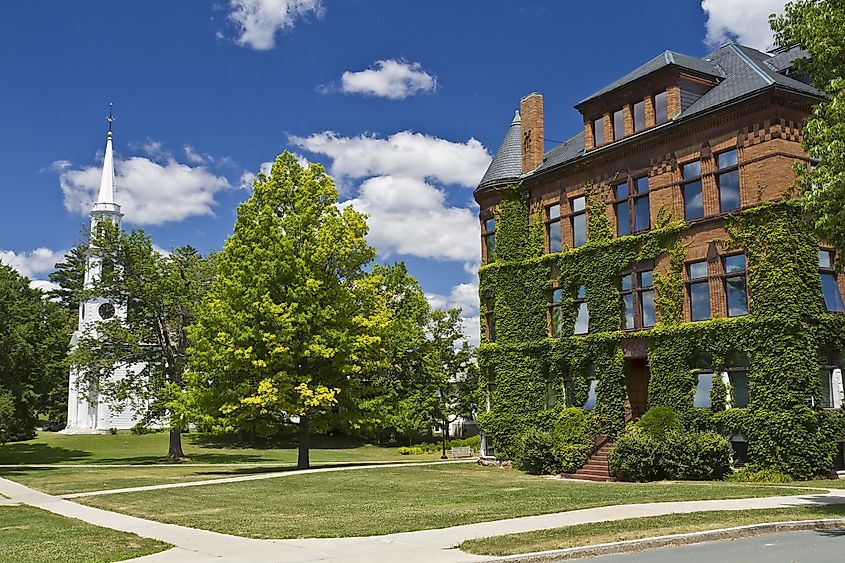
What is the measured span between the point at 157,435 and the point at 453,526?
58.9m

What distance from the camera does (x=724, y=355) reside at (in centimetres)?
2930

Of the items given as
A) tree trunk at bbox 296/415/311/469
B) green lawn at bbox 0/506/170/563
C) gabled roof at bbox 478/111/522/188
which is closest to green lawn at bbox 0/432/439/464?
tree trunk at bbox 296/415/311/469

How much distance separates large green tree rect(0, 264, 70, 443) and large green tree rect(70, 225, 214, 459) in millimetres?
2004

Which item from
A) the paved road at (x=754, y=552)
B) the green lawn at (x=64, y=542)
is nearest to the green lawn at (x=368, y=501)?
the green lawn at (x=64, y=542)

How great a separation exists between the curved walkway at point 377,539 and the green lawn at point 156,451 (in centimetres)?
3131

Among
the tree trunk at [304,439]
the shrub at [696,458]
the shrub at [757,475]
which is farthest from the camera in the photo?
the tree trunk at [304,439]

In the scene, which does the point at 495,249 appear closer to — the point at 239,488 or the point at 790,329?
the point at 790,329

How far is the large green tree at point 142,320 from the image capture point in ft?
153

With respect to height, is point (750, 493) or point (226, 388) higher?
point (226, 388)

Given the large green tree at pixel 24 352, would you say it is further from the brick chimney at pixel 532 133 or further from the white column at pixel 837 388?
the white column at pixel 837 388

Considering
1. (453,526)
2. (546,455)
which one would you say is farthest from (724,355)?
(453,526)

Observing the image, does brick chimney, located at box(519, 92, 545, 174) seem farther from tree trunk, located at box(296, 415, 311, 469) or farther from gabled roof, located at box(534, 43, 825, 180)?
tree trunk, located at box(296, 415, 311, 469)

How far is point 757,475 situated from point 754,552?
15.6 meters

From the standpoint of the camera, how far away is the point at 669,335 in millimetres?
31156
